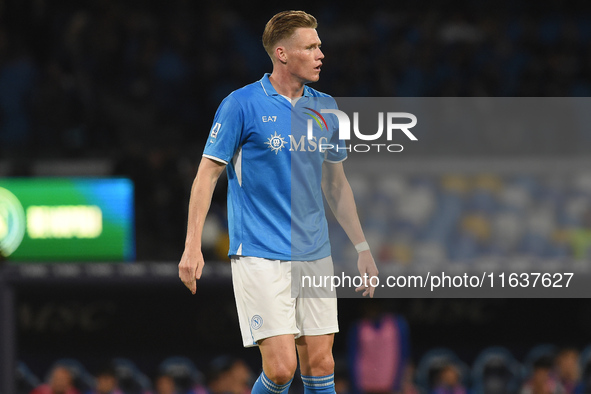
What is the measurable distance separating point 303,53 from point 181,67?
246 inches

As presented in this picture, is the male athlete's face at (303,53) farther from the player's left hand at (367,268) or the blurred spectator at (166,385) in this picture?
the blurred spectator at (166,385)

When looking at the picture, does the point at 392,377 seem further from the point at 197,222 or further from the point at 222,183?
the point at 197,222

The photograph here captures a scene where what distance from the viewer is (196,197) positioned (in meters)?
4.61

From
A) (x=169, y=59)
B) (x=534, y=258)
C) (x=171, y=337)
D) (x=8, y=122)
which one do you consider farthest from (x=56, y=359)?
(x=534, y=258)

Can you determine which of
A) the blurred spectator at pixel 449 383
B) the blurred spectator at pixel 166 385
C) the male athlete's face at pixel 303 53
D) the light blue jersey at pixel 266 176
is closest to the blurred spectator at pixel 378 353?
the blurred spectator at pixel 449 383

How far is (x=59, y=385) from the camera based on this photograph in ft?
31.8

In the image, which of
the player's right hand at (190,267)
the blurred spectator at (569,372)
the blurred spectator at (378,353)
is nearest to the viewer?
the player's right hand at (190,267)

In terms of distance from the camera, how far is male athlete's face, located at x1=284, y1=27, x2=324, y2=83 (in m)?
4.76

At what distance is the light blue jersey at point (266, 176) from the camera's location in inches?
185

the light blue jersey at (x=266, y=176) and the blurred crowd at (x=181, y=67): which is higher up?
the blurred crowd at (x=181, y=67)

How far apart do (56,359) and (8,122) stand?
2.63 meters

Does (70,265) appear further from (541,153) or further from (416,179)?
(541,153)

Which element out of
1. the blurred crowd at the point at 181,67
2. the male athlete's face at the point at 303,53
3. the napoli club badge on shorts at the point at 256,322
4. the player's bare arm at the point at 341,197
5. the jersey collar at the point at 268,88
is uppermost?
the blurred crowd at the point at 181,67

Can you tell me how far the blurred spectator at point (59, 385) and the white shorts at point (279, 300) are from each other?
5498 millimetres
